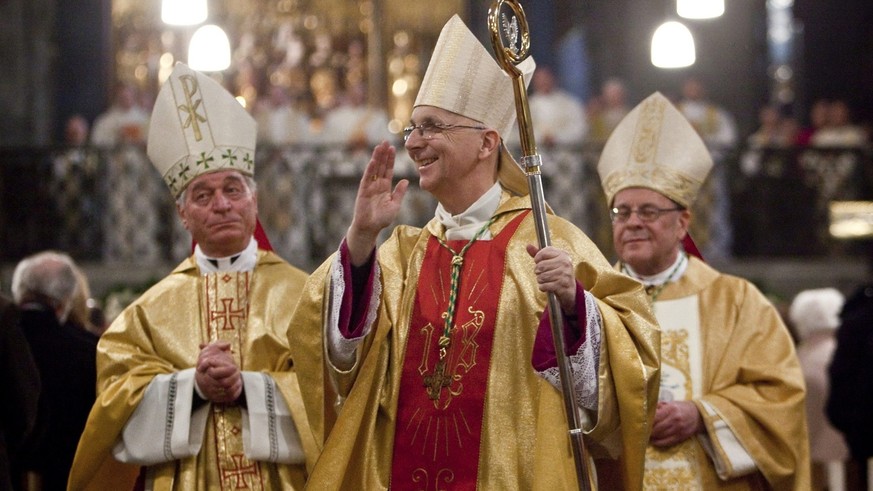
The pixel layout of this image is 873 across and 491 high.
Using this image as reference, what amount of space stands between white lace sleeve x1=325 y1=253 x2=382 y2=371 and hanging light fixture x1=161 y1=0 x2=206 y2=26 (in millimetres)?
4368

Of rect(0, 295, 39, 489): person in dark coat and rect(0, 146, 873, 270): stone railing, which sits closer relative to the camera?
rect(0, 295, 39, 489): person in dark coat

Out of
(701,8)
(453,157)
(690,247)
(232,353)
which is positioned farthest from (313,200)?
(453,157)

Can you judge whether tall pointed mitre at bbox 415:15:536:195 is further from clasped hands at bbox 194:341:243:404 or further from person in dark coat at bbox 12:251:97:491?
person in dark coat at bbox 12:251:97:491

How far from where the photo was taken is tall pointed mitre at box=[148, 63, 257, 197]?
569cm

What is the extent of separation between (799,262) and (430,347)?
30.4ft

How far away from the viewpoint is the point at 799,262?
1332 cm

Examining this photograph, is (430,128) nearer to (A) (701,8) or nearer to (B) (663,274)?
(B) (663,274)

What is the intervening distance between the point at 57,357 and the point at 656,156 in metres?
2.60

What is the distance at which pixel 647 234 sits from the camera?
5.82 meters

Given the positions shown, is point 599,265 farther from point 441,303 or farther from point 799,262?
point 799,262

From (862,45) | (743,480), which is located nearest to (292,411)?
(743,480)

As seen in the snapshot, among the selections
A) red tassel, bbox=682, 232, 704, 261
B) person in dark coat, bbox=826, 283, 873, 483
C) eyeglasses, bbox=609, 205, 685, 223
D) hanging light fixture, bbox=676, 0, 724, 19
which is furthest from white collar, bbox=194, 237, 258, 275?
hanging light fixture, bbox=676, 0, 724, 19

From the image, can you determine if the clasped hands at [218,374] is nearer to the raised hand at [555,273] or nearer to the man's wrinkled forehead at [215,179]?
the man's wrinkled forehead at [215,179]

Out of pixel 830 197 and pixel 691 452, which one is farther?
pixel 830 197
